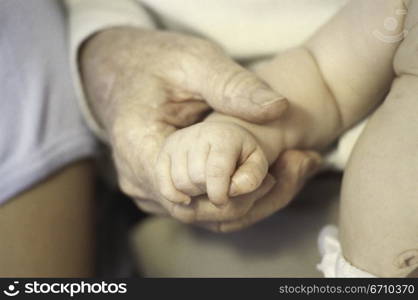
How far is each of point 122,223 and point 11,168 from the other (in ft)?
0.82

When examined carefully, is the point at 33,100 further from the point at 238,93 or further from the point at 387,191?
the point at 387,191

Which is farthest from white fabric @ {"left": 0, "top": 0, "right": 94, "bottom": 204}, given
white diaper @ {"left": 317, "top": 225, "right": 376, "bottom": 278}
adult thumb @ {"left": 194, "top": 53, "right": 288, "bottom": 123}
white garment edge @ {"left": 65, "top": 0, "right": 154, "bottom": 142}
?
white diaper @ {"left": 317, "top": 225, "right": 376, "bottom": 278}

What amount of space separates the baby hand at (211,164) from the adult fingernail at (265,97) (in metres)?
0.03

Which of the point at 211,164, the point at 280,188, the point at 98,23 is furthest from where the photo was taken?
the point at 98,23

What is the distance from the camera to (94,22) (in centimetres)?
59

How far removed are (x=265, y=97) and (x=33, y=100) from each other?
0.25 metres

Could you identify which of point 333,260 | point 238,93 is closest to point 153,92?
point 238,93

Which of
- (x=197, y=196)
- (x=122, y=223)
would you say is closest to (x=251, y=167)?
(x=197, y=196)

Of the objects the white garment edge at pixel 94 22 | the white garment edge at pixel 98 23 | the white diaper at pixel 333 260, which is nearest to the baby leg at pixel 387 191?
the white diaper at pixel 333 260

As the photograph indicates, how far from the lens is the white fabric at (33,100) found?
0.52 meters

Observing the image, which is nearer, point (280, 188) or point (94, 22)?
point (280, 188)

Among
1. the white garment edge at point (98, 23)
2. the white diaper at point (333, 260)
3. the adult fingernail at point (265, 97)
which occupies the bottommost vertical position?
the white diaper at point (333, 260)

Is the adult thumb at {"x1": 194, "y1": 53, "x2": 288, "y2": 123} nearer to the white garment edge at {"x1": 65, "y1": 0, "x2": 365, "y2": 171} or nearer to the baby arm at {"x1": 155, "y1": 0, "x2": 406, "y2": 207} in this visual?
the baby arm at {"x1": 155, "y1": 0, "x2": 406, "y2": 207}

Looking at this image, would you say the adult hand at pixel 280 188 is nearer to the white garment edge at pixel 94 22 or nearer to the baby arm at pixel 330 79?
the baby arm at pixel 330 79
